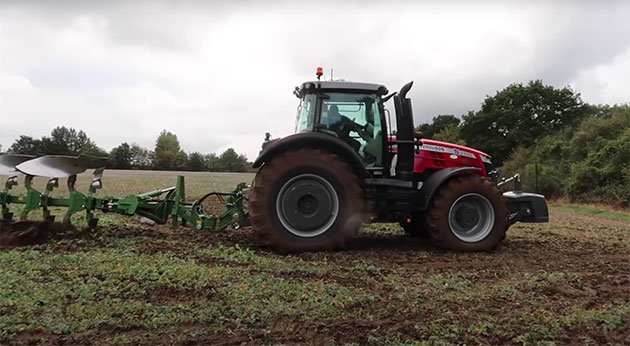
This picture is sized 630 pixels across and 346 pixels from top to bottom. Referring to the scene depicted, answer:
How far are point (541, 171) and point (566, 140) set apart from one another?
14.0ft

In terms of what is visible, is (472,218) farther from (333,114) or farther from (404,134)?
(333,114)

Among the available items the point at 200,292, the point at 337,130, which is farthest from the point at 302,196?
the point at 200,292

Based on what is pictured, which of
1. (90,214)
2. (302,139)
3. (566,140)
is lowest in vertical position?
(90,214)

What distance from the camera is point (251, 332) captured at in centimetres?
329

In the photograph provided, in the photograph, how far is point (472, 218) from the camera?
6.37 metres

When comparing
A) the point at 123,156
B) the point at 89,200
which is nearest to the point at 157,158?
the point at 123,156

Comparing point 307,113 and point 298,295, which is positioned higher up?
point 307,113

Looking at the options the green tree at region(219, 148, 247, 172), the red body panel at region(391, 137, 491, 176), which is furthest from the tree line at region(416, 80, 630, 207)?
the green tree at region(219, 148, 247, 172)

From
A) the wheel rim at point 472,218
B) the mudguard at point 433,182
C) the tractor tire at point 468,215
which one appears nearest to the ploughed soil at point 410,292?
the tractor tire at point 468,215

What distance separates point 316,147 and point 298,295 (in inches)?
98.2

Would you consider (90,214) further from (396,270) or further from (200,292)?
(396,270)

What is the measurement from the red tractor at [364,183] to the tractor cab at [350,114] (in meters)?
0.01

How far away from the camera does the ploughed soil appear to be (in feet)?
10.7

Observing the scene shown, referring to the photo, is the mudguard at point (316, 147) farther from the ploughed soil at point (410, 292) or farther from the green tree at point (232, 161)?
the green tree at point (232, 161)
